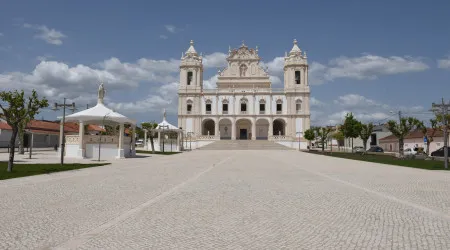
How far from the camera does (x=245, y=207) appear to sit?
8.23 meters

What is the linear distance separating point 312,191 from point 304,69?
68708 mm

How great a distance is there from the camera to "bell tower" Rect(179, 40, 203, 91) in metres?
78.5

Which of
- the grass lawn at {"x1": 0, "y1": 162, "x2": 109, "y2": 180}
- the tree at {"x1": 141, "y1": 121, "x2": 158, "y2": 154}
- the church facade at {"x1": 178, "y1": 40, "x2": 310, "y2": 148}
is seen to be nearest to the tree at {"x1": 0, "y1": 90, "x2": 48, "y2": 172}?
the grass lawn at {"x1": 0, "y1": 162, "x2": 109, "y2": 180}

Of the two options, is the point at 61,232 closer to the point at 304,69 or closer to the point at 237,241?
the point at 237,241

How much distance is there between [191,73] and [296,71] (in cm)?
2188

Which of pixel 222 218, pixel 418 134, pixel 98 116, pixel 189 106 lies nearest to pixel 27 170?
pixel 222 218

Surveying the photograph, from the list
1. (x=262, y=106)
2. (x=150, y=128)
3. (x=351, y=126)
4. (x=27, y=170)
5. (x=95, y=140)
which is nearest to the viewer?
(x=27, y=170)

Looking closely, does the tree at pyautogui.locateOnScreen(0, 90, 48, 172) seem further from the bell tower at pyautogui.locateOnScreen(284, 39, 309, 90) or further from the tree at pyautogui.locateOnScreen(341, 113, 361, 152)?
the bell tower at pyautogui.locateOnScreen(284, 39, 309, 90)

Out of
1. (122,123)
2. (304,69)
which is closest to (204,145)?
(304,69)

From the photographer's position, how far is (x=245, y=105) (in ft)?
255

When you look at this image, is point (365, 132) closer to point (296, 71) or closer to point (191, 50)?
point (296, 71)

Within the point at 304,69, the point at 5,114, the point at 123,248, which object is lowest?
the point at 123,248

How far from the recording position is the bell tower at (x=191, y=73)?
7850cm

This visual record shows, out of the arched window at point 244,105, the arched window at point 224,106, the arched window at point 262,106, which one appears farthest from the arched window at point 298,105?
the arched window at point 224,106
